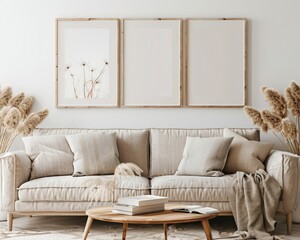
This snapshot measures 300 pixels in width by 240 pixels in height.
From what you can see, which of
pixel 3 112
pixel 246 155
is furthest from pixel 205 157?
pixel 3 112

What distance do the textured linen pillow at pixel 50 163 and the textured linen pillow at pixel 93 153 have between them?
0.25 feet

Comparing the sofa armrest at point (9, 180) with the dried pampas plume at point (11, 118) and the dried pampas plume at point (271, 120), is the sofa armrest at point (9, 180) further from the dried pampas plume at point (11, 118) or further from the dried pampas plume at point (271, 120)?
the dried pampas plume at point (271, 120)

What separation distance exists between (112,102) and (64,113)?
506mm

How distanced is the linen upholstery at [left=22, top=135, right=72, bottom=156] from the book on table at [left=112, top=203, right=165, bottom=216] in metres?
1.63

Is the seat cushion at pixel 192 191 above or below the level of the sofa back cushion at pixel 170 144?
below

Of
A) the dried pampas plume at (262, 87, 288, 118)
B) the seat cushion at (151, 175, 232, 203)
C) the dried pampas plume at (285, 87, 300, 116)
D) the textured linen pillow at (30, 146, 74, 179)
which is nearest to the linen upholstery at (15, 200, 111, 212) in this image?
the textured linen pillow at (30, 146, 74, 179)

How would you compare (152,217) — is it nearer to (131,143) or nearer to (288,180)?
(288,180)

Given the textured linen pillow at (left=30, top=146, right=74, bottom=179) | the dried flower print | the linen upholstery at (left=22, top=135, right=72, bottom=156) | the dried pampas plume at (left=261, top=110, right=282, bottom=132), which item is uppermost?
the dried flower print

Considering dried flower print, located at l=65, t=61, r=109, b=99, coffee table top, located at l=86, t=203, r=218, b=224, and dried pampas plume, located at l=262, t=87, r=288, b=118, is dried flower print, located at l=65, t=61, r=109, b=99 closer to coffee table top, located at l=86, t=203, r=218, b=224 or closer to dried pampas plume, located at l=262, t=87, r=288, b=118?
dried pampas plume, located at l=262, t=87, r=288, b=118

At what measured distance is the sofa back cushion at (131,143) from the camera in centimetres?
482

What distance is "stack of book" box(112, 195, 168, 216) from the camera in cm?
311

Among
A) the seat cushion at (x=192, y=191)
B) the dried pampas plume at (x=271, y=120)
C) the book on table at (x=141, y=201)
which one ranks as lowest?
the seat cushion at (x=192, y=191)

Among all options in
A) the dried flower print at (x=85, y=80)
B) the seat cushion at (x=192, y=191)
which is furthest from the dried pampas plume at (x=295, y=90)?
the dried flower print at (x=85, y=80)

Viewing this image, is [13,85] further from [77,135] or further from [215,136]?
[215,136]
